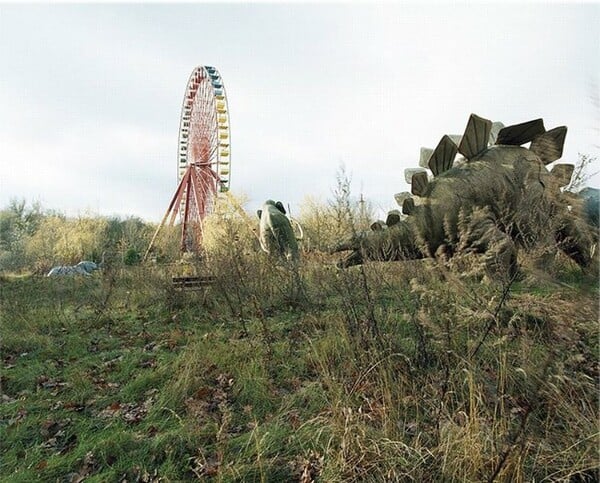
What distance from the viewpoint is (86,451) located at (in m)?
2.30

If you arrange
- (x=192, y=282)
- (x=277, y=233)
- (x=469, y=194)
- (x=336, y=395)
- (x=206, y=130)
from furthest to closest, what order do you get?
(x=206, y=130) < (x=277, y=233) < (x=192, y=282) < (x=469, y=194) < (x=336, y=395)

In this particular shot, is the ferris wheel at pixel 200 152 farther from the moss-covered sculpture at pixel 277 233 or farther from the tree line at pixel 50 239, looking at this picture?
the moss-covered sculpture at pixel 277 233

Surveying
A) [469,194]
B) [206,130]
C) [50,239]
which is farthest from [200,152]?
[469,194]

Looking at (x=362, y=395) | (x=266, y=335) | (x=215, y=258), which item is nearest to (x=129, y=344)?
(x=266, y=335)

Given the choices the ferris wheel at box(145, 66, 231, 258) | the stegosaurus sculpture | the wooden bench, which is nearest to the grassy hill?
the stegosaurus sculpture

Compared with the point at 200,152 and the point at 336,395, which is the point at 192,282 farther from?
the point at 200,152

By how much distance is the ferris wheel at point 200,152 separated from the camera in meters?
18.3

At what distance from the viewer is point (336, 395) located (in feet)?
7.61

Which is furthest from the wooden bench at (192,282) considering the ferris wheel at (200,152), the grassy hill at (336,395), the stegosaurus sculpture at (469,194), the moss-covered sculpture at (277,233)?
the ferris wheel at (200,152)

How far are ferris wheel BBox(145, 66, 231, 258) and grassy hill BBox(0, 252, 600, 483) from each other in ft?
45.7

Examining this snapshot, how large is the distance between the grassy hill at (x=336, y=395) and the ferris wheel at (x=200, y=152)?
1393 cm

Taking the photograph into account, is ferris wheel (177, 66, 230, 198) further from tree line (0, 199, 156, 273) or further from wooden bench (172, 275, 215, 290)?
wooden bench (172, 275, 215, 290)

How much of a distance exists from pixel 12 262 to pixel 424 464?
27693 millimetres

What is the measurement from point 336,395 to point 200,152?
20.1m
